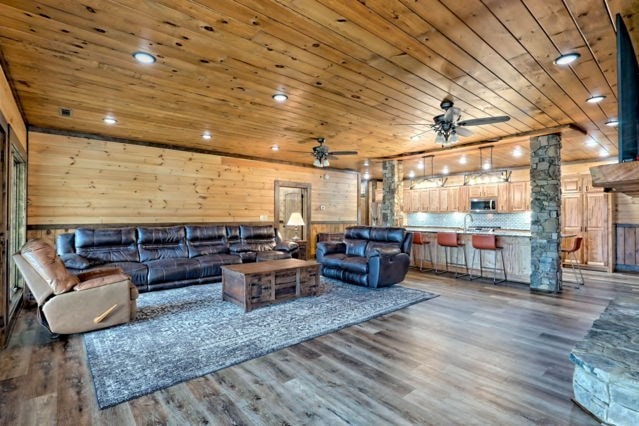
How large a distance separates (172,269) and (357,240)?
328 centimetres

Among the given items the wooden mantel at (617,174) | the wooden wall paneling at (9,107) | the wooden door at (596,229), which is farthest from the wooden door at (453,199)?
the wooden wall paneling at (9,107)

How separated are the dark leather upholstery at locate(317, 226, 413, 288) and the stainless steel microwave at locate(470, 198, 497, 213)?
4.43 meters

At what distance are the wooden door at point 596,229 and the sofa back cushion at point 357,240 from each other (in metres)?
5.48

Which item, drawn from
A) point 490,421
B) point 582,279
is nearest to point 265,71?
point 490,421

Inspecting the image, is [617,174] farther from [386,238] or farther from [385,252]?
[386,238]

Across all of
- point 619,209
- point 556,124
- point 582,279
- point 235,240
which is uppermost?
point 556,124

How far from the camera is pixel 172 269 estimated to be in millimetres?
5125

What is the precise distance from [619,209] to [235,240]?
846cm

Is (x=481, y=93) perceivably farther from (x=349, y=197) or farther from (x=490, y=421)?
(x=349, y=197)

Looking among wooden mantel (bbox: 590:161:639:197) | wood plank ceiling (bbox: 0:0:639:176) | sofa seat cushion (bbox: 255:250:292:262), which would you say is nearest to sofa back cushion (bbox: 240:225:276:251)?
sofa seat cushion (bbox: 255:250:292:262)

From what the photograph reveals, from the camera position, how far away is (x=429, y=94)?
3.69 m

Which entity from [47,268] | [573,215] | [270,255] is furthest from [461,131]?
[573,215]

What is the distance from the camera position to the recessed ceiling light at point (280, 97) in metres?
3.77

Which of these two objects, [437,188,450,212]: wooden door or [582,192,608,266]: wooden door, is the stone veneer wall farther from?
[437,188,450,212]: wooden door
